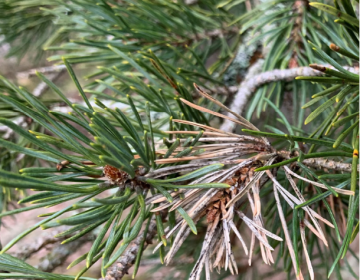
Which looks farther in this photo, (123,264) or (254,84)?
Result: (254,84)

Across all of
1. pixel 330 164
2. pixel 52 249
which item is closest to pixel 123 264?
pixel 330 164

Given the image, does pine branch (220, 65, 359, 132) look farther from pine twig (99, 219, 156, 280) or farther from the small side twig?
the small side twig

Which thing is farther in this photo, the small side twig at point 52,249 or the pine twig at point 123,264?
the small side twig at point 52,249

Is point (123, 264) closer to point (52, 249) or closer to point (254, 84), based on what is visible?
point (254, 84)

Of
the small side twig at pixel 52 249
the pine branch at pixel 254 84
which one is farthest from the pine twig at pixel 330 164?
the small side twig at pixel 52 249

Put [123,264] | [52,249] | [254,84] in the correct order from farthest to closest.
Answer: [52,249]
[254,84]
[123,264]

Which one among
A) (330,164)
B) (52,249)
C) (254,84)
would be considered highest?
(254,84)

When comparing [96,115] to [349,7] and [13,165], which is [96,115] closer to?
[349,7]

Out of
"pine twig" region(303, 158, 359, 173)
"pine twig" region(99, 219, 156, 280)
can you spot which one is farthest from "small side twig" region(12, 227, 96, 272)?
"pine twig" region(303, 158, 359, 173)

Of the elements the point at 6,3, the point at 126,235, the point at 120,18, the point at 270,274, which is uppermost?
the point at 6,3

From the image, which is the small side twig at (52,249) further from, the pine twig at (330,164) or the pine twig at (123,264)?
the pine twig at (330,164)

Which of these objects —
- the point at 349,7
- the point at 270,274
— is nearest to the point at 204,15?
the point at 349,7
